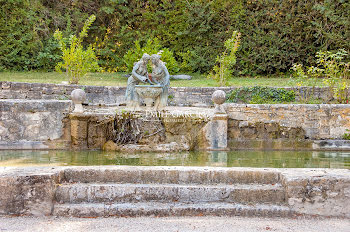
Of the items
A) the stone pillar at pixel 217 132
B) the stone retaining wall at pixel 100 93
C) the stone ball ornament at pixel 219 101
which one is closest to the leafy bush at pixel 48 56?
the stone retaining wall at pixel 100 93

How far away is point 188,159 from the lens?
6.62 meters

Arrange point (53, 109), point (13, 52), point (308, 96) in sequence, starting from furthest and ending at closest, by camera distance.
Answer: point (13, 52) < point (308, 96) < point (53, 109)

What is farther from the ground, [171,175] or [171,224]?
[171,175]

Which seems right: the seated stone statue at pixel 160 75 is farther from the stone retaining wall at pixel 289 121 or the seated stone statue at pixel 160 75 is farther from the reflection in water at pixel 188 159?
the reflection in water at pixel 188 159

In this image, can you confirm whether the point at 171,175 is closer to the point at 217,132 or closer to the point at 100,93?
the point at 217,132

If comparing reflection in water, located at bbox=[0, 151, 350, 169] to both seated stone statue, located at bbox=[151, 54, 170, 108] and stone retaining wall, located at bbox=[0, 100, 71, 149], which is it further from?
seated stone statue, located at bbox=[151, 54, 170, 108]

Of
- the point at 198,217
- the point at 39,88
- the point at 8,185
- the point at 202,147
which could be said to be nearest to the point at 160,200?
the point at 198,217

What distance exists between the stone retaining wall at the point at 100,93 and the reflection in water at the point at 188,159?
11.6 feet

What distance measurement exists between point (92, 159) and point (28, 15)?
1101 cm

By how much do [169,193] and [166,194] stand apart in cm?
4

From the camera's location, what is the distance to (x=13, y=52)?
1498 cm

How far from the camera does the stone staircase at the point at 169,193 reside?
166 inches

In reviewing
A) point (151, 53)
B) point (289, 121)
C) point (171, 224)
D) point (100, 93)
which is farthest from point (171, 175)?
point (151, 53)

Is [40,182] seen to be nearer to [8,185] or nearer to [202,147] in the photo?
[8,185]
